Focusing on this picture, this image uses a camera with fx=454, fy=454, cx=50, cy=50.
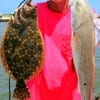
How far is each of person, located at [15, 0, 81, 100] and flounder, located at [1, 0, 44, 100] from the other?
0.76 ft

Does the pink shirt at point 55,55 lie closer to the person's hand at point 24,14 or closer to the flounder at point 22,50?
the flounder at point 22,50

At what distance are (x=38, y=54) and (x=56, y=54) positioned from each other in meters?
0.36

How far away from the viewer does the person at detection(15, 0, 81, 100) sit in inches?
126

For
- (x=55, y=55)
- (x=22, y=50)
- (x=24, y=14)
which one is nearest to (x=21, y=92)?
(x=22, y=50)

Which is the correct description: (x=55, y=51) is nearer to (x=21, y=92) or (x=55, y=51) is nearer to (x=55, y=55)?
(x=55, y=55)

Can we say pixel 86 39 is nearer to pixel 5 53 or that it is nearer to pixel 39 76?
pixel 5 53

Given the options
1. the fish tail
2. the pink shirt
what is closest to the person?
the pink shirt

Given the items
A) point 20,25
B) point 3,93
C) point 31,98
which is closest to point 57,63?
point 31,98

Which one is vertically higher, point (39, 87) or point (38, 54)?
point (38, 54)

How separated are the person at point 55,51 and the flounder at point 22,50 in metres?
0.23

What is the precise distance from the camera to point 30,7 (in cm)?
269

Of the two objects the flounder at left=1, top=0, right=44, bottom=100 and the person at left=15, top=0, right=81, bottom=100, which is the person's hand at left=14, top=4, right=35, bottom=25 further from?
the person at left=15, top=0, right=81, bottom=100

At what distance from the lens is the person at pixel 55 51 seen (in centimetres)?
319

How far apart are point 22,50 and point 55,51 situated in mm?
408
